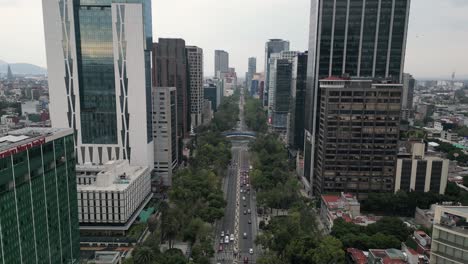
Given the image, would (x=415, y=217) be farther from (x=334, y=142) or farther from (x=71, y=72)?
(x=71, y=72)

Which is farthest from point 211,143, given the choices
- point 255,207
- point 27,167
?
point 27,167

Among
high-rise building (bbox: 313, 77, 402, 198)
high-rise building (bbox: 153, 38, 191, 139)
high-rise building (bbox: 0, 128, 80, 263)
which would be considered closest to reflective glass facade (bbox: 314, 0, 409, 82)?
high-rise building (bbox: 313, 77, 402, 198)

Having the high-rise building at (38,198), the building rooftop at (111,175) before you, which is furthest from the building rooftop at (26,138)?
the building rooftop at (111,175)

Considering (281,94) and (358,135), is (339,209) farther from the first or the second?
(281,94)

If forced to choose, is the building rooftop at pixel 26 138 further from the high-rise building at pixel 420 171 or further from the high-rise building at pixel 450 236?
the high-rise building at pixel 420 171

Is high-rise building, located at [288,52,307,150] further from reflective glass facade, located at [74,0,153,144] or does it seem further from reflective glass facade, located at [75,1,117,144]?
reflective glass facade, located at [75,1,117,144]
